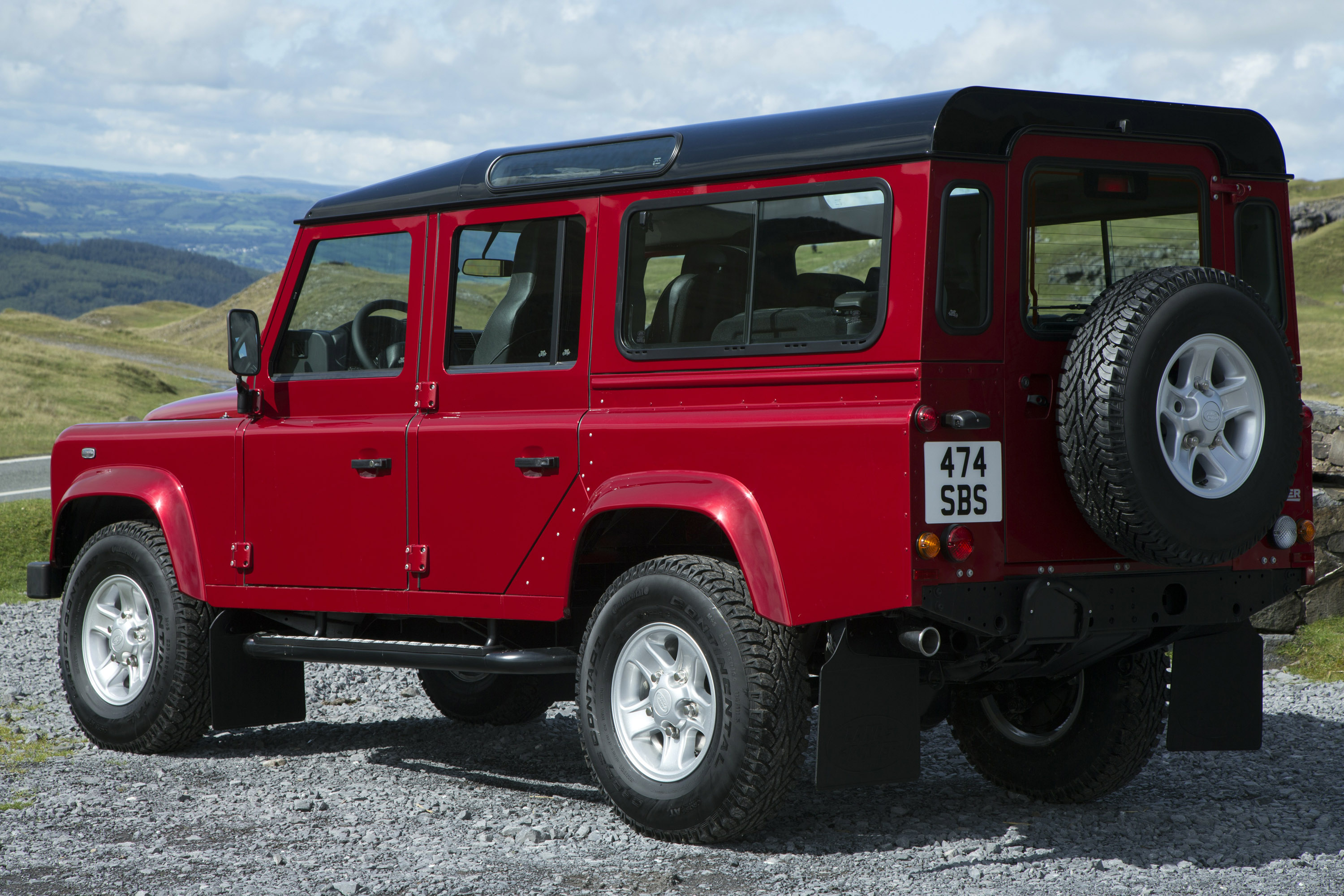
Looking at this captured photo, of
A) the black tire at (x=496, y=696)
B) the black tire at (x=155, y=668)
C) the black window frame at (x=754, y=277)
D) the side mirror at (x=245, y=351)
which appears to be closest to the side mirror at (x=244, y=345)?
the side mirror at (x=245, y=351)

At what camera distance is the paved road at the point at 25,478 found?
1992 centimetres

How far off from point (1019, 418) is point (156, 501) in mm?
4015

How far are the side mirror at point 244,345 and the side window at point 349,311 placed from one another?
4.0 inches

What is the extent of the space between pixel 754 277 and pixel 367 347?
2.00m

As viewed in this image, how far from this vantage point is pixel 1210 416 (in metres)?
4.38

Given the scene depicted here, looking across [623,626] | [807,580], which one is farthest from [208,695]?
[807,580]

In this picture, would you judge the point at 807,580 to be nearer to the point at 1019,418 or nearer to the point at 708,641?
the point at 708,641

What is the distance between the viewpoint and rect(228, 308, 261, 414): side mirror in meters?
6.23

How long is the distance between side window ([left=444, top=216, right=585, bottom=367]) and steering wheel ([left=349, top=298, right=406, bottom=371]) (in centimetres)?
29

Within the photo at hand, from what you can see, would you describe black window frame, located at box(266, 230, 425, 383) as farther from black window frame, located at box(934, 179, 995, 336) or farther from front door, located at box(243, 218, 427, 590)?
black window frame, located at box(934, 179, 995, 336)

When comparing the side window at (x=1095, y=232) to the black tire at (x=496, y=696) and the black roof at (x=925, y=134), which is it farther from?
the black tire at (x=496, y=696)

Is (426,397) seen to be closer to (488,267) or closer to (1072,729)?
(488,267)

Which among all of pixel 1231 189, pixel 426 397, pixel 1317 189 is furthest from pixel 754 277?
pixel 1317 189

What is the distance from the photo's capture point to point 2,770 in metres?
6.00
